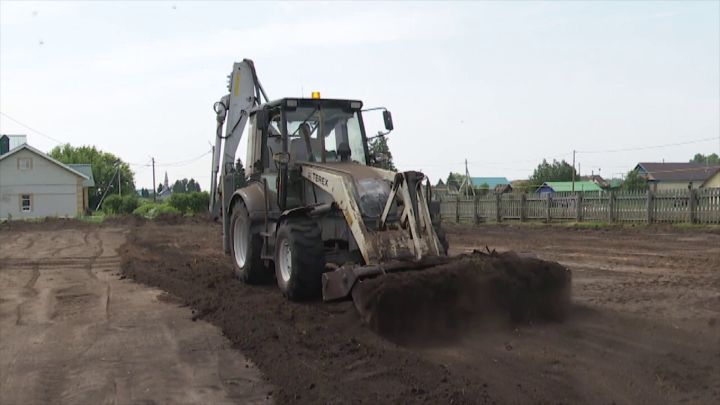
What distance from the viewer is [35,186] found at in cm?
5359

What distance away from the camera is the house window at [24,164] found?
52.9 metres

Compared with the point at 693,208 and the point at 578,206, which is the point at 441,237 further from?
the point at 578,206

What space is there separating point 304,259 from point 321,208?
741 mm

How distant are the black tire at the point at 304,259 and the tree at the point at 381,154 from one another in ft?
6.77

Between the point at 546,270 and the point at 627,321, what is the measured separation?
3.08ft

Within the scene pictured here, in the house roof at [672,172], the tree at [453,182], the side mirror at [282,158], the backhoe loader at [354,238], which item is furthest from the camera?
the house roof at [672,172]

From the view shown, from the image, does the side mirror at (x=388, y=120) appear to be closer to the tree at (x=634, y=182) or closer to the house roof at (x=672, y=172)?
the tree at (x=634, y=182)

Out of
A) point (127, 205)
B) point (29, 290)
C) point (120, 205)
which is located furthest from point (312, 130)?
point (120, 205)

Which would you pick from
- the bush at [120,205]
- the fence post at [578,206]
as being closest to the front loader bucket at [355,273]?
the fence post at [578,206]

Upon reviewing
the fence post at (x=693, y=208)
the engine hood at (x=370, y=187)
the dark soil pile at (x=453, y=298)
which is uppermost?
the engine hood at (x=370, y=187)

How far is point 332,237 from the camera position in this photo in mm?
8586

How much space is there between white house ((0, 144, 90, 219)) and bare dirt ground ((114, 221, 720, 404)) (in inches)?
1913

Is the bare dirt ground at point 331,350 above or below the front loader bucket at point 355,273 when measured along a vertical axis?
below

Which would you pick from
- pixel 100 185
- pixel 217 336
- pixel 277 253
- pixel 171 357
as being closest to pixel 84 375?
pixel 171 357
